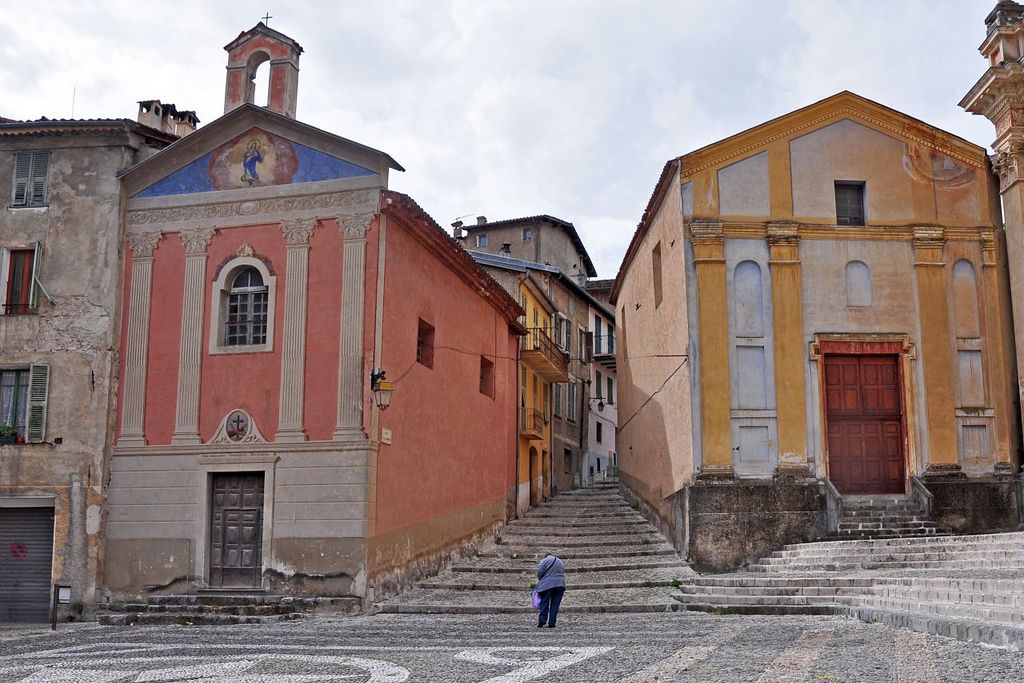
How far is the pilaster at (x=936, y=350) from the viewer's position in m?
19.7

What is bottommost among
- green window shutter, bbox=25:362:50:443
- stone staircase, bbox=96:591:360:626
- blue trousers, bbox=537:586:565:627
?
stone staircase, bbox=96:591:360:626

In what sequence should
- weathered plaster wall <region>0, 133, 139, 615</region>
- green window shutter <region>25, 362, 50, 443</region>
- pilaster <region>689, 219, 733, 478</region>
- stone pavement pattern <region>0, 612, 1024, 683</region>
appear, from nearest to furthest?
1. stone pavement pattern <region>0, 612, 1024, 683</region>
2. weathered plaster wall <region>0, 133, 139, 615</region>
3. green window shutter <region>25, 362, 50, 443</region>
4. pilaster <region>689, 219, 733, 478</region>

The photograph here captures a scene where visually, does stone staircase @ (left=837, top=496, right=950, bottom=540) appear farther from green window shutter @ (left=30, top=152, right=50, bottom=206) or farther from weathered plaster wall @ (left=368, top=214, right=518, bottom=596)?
green window shutter @ (left=30, top=152, right=50, bottom=206)

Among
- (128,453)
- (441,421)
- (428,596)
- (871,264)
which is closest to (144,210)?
(128,453)

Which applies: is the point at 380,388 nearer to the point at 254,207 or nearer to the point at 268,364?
the point at 268,364

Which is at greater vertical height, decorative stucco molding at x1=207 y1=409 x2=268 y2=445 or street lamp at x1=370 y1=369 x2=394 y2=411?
street lamp at x1=370 y1=369 x2=394 y2=411

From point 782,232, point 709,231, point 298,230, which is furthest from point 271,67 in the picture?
point 782,232

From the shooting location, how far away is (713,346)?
65.6ft

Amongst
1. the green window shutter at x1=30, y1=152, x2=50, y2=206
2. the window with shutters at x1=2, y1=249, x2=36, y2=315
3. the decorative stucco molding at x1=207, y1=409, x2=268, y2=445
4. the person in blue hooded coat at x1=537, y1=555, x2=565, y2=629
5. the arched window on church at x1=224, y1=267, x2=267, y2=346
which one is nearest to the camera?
the person in blue hooded coat at x1=537, y1=555, x2=565, y2=629

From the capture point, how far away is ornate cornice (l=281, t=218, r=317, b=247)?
Answer: 58.9 feet

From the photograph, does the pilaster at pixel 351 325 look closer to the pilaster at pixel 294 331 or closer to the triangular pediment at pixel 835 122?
the pilaster at pixel 294 331

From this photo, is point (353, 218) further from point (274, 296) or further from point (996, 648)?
point (996, 648)

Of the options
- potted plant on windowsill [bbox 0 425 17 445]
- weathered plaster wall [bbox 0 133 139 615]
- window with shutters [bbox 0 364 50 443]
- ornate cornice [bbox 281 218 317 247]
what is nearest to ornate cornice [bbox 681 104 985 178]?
ornate cornice [bbox 281 218 317 247]

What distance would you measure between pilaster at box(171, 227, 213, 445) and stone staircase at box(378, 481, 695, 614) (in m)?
4.60
